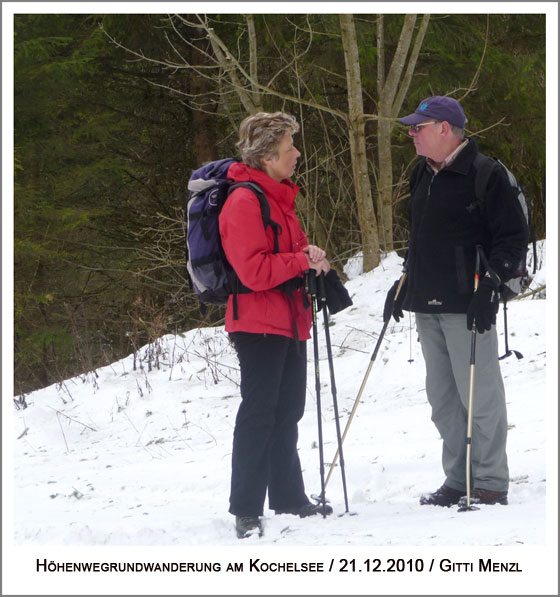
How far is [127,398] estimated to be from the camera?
766 centimetres

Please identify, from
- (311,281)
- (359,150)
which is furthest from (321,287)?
(359,150)

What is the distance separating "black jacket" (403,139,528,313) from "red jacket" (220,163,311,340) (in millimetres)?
648

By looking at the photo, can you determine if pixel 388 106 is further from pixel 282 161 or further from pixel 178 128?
pixel 282 161

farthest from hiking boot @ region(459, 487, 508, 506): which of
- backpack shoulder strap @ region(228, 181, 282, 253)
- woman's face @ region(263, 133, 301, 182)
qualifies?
woman's face @ region(263, 133, 301, 182)

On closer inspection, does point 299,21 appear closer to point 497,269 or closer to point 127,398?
point 127,398

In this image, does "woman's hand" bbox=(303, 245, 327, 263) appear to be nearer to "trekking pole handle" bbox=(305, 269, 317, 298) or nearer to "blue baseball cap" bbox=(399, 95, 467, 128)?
"trekking pole handle" bbox=(305, 269, 317, 298)

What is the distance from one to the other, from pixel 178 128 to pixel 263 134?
12.0 m

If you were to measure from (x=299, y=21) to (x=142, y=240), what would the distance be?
207 inches

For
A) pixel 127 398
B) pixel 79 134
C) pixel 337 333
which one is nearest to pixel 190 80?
pixel 79 134

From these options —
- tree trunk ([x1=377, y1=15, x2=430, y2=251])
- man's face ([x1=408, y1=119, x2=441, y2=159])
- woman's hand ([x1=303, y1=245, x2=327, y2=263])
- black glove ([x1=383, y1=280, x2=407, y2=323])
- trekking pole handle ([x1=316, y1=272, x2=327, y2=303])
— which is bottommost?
black glove ([x1=383, y1=280, x2=407, y2=323])

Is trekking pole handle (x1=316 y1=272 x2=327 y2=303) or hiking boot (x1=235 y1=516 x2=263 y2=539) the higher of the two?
trekking pole handle (x1=316 y1=272 x2=327 y2=303)

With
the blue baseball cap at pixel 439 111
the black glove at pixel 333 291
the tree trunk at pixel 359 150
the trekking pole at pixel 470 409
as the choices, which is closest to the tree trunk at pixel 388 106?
the tree trunk at pixel 359 150

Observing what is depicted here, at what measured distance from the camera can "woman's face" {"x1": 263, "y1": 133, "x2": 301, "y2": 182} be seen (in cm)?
380

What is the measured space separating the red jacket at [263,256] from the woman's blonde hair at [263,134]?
7 centimetres
